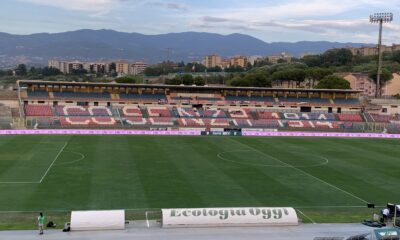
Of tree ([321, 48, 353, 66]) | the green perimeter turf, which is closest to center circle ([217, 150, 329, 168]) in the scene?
the green perimeter turf

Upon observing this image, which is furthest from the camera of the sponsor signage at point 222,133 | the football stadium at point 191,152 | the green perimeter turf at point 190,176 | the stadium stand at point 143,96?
the stadium stand at point 143,96

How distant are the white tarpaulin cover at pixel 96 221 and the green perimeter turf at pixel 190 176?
2.46 metres

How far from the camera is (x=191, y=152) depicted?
46.4 m

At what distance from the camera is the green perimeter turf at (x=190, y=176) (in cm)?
2706

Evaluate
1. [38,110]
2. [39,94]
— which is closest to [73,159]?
[38,110]

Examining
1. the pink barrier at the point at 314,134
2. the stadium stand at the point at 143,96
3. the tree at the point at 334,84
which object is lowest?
the pink barrier at the point at 314,134

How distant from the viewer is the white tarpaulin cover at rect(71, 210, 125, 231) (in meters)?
21.2

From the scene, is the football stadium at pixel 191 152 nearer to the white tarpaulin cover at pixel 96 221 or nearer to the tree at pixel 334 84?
the white tarpaulin cover at pixel 96 221

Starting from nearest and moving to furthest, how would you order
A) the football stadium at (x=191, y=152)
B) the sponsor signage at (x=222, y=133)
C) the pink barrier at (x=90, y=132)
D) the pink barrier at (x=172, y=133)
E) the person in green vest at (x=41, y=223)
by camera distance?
the person in green vest at (x=41, y=223) < the football stadium at (x=191, y=152) < the pink barrier at (x=90, y=132) < the pink barrier at (x=172, y=133) < the sponsor signage at (x=222, y=133)

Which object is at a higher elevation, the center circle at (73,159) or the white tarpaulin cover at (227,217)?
the white tarpaulin cover at (227,217)

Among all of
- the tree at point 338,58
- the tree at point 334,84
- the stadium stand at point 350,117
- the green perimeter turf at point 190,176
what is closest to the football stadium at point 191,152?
the green perimeter turf at point 190,176

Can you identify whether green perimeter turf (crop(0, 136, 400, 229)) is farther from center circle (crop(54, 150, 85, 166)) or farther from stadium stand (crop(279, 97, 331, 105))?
stadium stand (crop(279, 97, 331, 105))

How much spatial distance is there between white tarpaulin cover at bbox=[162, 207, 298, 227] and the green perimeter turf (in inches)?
78.8

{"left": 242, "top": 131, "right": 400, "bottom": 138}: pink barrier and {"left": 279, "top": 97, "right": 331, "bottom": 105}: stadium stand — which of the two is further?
{"left": 279, "top": 97, "right": 331, "bottom": 105}: stadium stand
